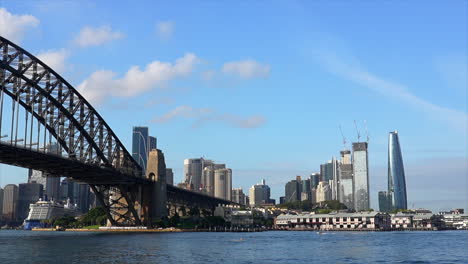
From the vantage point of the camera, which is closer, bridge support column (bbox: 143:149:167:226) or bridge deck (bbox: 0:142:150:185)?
bridge deck (bbox: 0:142:150:185)

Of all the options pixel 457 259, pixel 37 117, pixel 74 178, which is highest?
pixel 37 117

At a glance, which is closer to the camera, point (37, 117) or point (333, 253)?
point (333, 253)

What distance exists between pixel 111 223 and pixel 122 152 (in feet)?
57.4

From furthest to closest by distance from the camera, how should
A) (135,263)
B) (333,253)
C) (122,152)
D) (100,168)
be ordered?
(122,152) < (100,168) < (333,253) < (135,263)

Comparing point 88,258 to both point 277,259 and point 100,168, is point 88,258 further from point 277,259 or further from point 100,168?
point 100,168

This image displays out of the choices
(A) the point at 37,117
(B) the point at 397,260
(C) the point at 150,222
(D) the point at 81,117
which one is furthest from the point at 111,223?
(B) the point at 397,260

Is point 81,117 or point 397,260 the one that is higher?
point 81,117

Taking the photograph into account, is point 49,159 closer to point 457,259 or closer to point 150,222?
point 150,222

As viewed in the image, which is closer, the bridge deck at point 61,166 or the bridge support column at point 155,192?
the bridge deck at point 61,166

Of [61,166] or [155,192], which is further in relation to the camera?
[155,192]

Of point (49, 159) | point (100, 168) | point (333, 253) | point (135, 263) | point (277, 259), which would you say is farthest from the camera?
point (100, 168)

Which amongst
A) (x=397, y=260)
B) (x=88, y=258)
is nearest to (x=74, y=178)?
(x=88, y=258)

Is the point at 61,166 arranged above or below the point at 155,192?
above

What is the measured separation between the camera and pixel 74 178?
394ft
